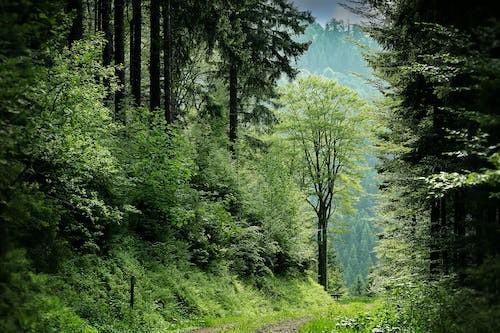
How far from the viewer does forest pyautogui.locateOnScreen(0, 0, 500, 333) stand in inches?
272

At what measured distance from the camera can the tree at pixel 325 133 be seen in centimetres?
3944

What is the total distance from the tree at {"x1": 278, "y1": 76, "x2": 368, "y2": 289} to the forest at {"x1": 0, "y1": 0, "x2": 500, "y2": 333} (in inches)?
291

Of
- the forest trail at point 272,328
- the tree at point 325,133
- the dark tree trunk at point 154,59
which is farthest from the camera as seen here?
the tree at point 325,133

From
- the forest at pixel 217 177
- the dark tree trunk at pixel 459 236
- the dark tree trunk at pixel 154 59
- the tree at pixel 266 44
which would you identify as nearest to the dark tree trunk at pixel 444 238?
the forest at pixel 217 177

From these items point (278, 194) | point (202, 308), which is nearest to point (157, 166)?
point (202, 308)

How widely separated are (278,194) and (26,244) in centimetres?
1970

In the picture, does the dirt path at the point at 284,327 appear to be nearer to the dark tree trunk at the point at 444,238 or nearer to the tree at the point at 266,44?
the dark tree trunk at the point at 444,238

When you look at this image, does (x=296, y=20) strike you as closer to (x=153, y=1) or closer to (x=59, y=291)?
(x=153, y=1)

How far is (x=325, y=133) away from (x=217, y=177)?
64.3ft

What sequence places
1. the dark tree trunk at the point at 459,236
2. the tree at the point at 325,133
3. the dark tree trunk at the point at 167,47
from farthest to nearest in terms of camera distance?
the tree at the point at 325,133, the dark tree trunk at the point at 167,47, the dark tree trunk at the point at 459,236

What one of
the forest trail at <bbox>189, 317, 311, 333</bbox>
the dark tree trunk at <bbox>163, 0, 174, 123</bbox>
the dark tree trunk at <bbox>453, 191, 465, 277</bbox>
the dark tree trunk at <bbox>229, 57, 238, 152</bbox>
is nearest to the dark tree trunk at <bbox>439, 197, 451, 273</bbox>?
the dark tree trunk at <bbox>453, 191, 465, 277</bbox>

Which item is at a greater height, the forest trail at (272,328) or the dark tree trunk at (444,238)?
the dark tree trunk at (444,238)

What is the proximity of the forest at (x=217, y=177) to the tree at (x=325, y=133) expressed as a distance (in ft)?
24.2

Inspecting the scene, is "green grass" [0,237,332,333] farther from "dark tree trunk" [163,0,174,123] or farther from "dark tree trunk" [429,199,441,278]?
"dark tree trunk" [163,0,174,123]
